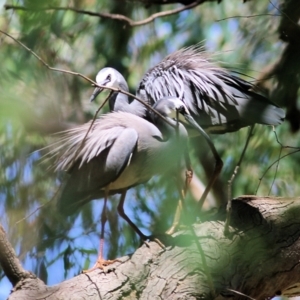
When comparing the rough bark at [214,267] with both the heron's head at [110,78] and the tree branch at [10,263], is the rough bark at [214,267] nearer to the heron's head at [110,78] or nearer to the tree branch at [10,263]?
the tree branch at [10,263]

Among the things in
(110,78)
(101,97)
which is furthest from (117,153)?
(101,97)

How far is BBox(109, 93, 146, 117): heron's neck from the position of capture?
3225 millimetres

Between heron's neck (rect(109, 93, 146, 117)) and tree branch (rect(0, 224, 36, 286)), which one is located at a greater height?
heron's neck (rect(109, 93, 146, 117))

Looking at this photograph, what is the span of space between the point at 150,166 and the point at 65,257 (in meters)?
0.82

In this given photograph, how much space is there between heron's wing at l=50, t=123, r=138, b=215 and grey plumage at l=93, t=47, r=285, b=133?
0.42 m

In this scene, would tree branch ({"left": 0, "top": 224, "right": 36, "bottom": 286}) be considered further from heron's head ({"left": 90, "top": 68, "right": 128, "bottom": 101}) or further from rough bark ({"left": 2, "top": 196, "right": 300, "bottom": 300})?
heron's head ({"left": 90, "top": 68, "right": 128, "bottom": 101})

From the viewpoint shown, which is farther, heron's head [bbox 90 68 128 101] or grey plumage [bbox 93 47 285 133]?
heron's head [bbox 90 68 128 101]

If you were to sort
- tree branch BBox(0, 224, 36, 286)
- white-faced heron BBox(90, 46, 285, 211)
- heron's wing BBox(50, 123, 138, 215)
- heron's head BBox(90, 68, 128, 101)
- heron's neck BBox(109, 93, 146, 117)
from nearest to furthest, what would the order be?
tree branch BBox(0, 224, 36, 286)
heron's wing BBox(50, 123, 138, 215)
white-faced heron BBox(90, 46, 285, 211)
heron's neck BBox(109, 93, 146, 117)
heron's head BBox(90, 68, 128, 101)

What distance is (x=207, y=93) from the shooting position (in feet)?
10.0

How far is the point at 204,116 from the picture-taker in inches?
120

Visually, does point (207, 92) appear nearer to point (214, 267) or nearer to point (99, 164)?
point (99, 164)

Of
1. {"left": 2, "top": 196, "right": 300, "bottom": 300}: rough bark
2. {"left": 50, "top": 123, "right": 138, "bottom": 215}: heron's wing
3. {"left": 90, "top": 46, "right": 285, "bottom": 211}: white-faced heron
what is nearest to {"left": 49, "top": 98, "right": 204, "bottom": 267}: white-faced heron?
{"left": 50, "top": 123, "right": 138, "bottom": 215}: heron's wing

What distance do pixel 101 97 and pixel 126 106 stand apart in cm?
72

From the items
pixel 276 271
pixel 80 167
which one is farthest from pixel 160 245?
pixel 80 167
